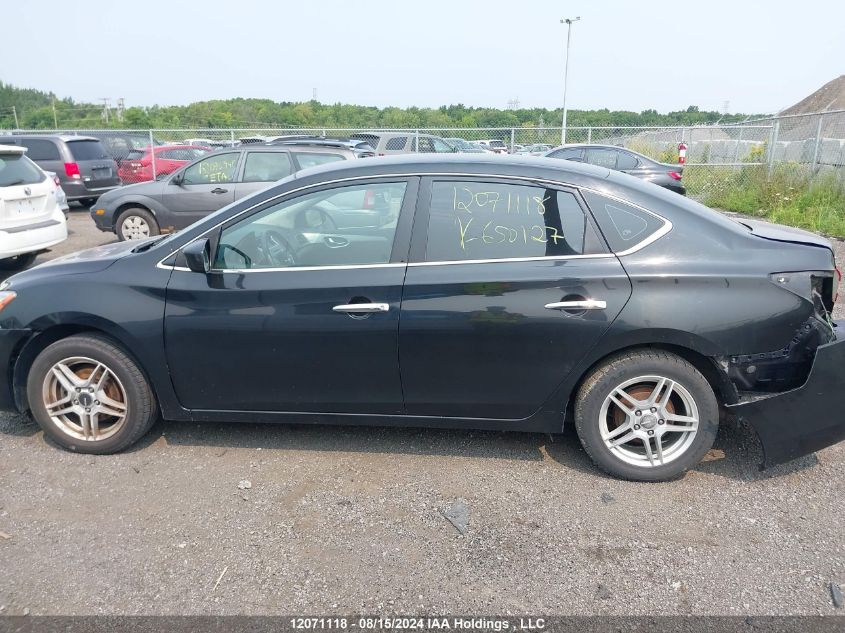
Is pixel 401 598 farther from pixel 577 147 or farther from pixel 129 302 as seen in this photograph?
pixel 577 147

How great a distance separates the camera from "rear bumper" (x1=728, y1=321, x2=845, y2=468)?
3.15 metres

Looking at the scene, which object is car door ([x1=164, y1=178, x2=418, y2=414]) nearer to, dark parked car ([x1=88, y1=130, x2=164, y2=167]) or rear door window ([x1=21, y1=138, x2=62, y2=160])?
rear door window ([x1=21, y1=138, x2=62, y2=160])

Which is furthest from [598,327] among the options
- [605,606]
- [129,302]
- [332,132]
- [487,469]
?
[332,132]

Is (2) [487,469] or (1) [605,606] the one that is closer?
(1) [605,606]

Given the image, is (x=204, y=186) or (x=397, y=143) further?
(x=397, y=143)

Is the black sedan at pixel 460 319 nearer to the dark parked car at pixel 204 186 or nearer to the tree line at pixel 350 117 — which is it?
the dark parked car at pixel 204 186

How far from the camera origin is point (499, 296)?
326cm

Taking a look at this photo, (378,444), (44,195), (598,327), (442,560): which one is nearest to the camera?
(442,560)

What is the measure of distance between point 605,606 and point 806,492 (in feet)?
4.90

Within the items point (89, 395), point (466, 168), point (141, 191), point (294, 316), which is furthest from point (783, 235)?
point (141, 191)

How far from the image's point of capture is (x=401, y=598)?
2582mm

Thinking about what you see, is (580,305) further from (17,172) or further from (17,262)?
(17,262)

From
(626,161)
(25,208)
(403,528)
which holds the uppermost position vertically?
(626,161)

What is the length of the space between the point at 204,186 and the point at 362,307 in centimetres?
727
